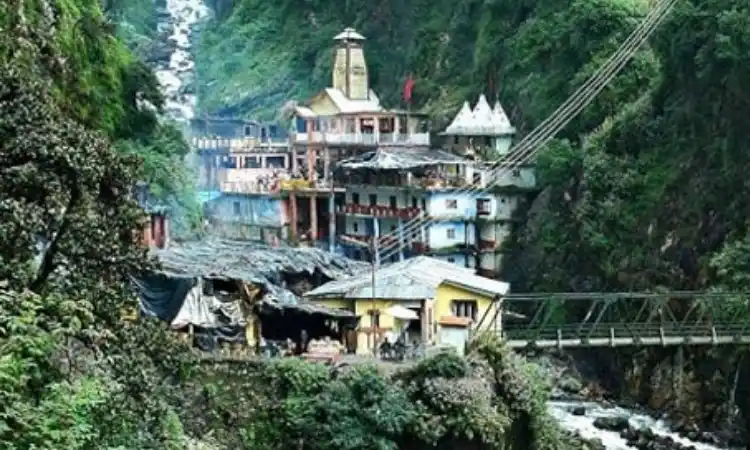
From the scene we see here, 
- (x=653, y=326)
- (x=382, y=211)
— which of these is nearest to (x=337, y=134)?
(x=382, y=211)

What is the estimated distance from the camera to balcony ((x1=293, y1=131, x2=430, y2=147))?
158 ft

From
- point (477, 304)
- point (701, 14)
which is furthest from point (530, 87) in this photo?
point (477, 304)

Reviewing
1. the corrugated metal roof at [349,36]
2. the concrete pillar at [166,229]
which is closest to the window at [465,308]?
the concrete pillar at [166,229]

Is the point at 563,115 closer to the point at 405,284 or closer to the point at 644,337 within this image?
the point at 644,337

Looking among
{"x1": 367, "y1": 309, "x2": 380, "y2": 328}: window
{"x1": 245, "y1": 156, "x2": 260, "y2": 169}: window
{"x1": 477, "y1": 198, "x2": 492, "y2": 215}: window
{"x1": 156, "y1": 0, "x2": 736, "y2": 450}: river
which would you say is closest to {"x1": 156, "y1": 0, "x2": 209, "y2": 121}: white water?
{"x1": 156, "y1": 0, "x2": 736, "y2": 450}: river

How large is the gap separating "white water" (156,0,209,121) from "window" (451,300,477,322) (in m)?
37.2

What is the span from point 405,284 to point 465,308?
1.75 meters

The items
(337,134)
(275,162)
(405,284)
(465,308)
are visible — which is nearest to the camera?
(405,284)

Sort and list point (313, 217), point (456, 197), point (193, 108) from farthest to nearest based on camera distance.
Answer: point (193, 108)
point (313, 217)
point (456, 197)

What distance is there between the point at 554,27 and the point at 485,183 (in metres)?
6.40

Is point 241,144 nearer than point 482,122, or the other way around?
point 482,122

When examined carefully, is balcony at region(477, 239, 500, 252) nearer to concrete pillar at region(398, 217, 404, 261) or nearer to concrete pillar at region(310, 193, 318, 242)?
concrete pillar at region(398, 217, 404, 261)

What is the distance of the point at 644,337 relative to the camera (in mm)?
27172

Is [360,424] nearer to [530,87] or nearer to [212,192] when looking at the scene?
[530,87]
